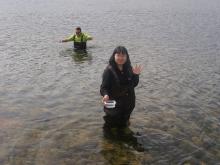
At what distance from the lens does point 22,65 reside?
Answer: 21031 millimetres

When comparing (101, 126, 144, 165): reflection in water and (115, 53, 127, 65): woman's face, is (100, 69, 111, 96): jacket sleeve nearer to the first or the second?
(115, 53, 127, 65): woman's face

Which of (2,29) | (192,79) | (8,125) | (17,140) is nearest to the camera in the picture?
(17,140)

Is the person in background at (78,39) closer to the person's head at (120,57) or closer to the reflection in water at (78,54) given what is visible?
the reflection in water at (78,54)

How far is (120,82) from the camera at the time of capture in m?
10.8

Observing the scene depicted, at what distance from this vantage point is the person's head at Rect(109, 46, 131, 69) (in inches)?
409

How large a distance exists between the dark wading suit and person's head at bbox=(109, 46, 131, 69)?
0.53 feet

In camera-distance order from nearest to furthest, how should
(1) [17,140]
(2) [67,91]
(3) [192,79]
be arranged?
(1) [17,140] → (2) [67,91] → (3) [192,79]

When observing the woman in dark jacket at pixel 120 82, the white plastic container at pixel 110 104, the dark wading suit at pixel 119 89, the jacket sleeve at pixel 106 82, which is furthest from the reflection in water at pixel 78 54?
the white plastic container at pixel 110 104

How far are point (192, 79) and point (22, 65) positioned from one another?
9799 mm

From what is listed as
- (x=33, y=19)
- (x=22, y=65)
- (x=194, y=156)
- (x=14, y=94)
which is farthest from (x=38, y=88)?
(x=33, y=19)

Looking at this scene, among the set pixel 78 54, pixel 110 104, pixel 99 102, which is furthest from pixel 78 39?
pixel 110 104

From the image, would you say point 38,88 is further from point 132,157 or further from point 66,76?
point 132,157

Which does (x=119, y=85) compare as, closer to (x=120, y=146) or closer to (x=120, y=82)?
(x=120, y=82)

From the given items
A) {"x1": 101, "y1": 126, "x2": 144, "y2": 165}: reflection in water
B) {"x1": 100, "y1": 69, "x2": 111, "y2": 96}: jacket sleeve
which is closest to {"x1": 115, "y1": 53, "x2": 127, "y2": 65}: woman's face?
{"x1": 100, "y1": 69, "x2": 111, "y2": 96}: jacket sleeve
